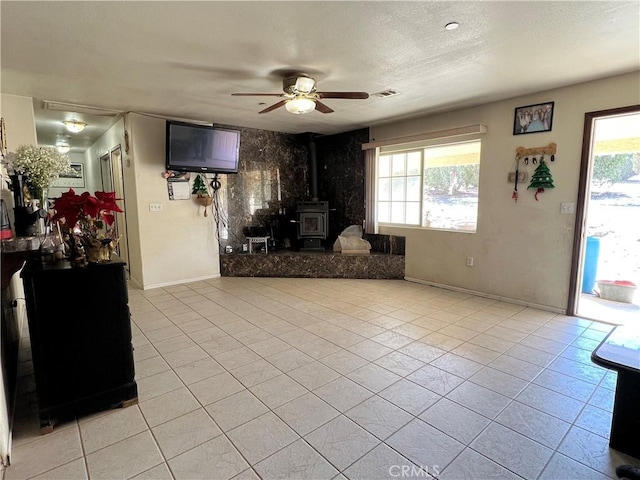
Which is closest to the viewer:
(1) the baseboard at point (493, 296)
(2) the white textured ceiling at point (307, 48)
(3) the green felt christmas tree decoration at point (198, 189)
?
(2) the white textured ceiling at point (307, 48)

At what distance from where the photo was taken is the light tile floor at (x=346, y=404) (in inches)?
63.7

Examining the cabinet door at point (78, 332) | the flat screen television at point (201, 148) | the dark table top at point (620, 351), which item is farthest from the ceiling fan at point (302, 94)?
the dark table top at point (620, 351)

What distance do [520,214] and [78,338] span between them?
4.23 meters

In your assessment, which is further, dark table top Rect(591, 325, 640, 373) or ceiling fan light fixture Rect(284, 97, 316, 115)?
ceiling fan light fixture Rect(284, 97, 316, 115)

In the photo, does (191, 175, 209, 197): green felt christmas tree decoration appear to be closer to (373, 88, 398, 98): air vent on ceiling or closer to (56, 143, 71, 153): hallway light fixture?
(373, 88, 398, 98): air vent on ceiling

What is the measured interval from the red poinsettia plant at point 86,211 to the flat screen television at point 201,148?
261 centimetres

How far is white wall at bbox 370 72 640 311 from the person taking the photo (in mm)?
3398

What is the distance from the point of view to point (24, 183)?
2350 mm

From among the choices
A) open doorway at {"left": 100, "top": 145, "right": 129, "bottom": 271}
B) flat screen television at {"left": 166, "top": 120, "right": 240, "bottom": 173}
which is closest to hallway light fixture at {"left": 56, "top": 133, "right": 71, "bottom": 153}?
open doorway at {"left": 100, "top": 145, "right": 129, "bottom": 271}

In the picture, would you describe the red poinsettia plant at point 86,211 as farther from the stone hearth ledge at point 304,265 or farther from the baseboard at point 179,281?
the stone hearth ledge at point 304,265

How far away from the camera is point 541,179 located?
3639 mm

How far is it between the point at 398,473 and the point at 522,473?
568 mm

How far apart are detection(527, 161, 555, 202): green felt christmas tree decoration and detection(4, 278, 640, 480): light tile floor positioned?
54.3 inches

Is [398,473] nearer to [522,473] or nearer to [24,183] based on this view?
[522,473]
